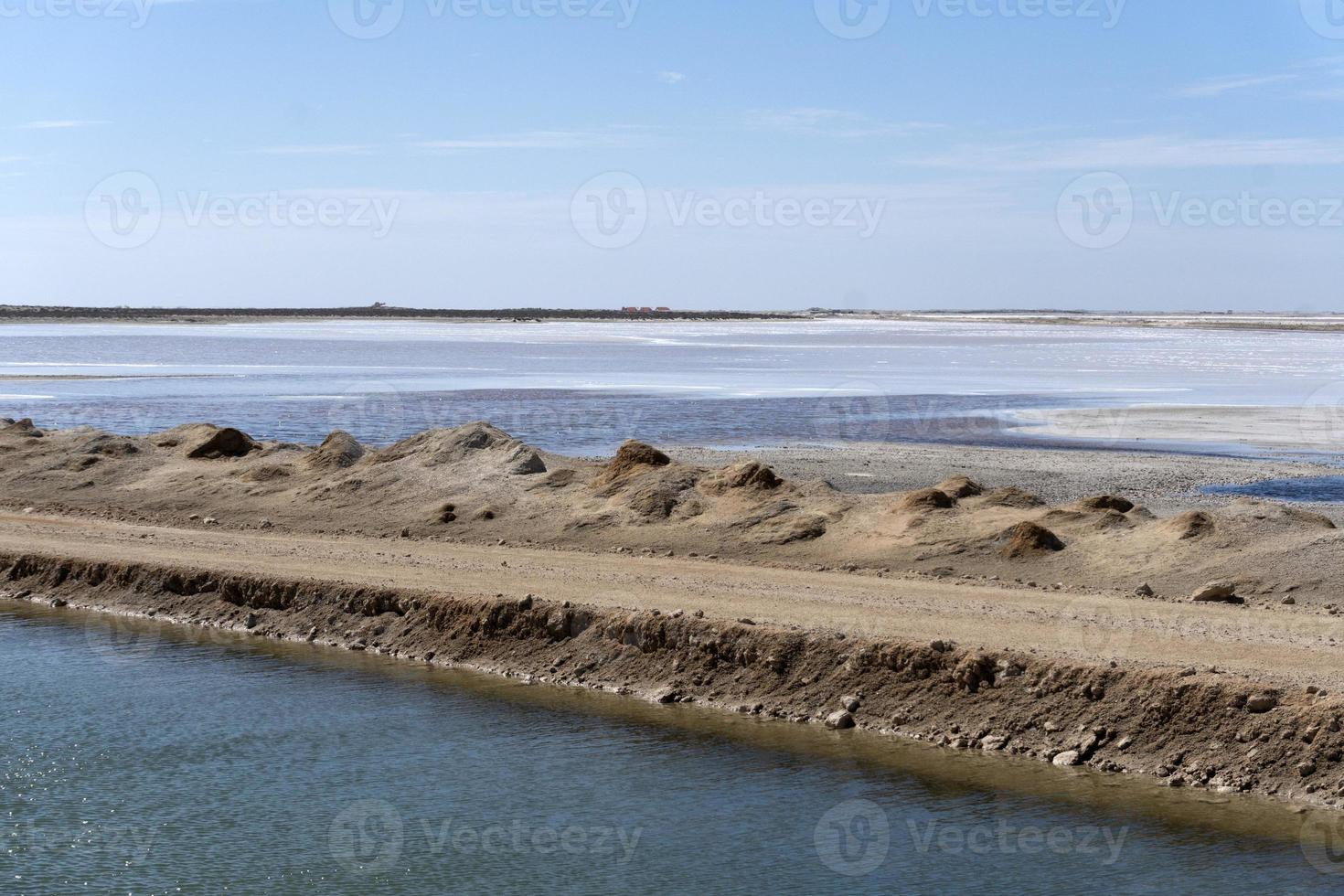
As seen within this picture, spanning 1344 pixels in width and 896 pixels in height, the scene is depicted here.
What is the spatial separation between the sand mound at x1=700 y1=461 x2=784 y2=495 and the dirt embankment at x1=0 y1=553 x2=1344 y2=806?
6520mm

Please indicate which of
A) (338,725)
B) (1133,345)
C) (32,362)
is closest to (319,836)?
(338,725)

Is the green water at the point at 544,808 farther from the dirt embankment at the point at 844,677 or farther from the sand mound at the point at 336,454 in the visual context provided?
the sand mound at the point at 336,454

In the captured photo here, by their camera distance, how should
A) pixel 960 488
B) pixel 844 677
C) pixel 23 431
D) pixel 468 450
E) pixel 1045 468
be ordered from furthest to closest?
pixel 23 431 → pixel 1045 468 → pixel 468 450 → pixel 960 488 → pixel 844 677

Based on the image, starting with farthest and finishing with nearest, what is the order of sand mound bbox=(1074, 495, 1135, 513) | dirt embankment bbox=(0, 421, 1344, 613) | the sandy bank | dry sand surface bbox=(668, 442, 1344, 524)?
the sandy bank < dry sand surface bbox=(668, 442, 1344, 524) < sand mound bbox=(1074, 495, 1135, 513) < dirt embankment bbox=(0, 421, 1344, 613)

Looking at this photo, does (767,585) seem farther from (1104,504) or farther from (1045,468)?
(1045,468)

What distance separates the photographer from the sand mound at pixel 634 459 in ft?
76.7

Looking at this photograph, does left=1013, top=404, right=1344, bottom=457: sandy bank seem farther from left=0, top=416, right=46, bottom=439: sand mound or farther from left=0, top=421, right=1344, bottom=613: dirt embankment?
left=0, top=416, right=46, bottom=439: sand mound

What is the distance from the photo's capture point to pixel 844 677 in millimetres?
13523

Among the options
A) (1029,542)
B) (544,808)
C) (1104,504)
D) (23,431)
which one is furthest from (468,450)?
(544,808)

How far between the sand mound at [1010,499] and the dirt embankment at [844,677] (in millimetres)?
6838

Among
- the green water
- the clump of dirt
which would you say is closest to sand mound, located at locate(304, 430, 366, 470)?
the clump of dirt

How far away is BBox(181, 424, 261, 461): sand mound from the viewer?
2773 cm

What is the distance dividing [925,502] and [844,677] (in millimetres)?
6779

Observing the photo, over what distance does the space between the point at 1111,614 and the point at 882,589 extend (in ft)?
8.87
